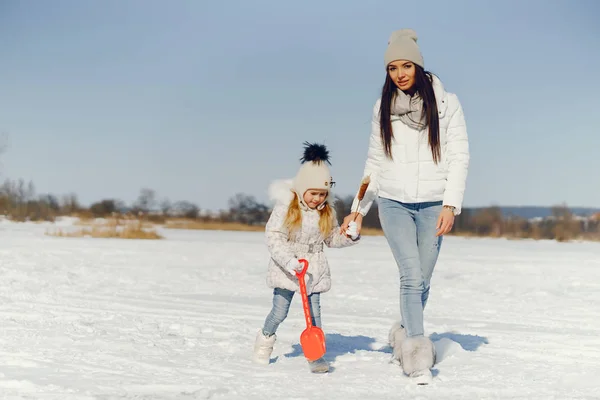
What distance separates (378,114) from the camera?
4.27 m

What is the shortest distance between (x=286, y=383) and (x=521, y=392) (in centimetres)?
115

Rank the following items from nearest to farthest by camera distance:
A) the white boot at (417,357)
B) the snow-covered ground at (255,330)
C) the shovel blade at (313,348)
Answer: the snow-covered ground at (255,330) < the white boot at (417,357) < the shovel blade at (313,348)

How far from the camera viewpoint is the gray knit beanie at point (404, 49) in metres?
4.07

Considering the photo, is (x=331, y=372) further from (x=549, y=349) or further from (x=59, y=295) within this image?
(x=59, y=295)

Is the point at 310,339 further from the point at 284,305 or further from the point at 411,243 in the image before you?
the point at 411,243

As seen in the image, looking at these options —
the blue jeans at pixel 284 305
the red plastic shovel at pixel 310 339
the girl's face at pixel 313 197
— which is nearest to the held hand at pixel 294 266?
the red plastic shovel at pixel 310 339

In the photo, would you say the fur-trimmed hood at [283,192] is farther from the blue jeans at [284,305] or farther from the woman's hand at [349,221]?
the blue jeans at [284,305]

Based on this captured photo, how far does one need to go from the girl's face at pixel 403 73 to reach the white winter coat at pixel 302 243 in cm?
85

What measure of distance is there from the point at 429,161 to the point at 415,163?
8 centimetres

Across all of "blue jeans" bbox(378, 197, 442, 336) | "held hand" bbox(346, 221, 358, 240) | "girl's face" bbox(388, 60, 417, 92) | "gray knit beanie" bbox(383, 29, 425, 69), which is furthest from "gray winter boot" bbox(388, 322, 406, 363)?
"gray knit beanie" bbox(383, 29, 425, 69)

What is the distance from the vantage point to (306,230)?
4227mm

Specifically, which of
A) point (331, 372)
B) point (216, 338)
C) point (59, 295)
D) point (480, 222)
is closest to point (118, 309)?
point (59, 295)

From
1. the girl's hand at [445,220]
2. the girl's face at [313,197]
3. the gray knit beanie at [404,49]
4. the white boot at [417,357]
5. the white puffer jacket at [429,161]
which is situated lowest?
the white boot at [417,357]

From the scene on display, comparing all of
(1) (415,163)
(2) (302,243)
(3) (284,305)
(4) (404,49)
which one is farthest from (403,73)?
(3) (284,305)
